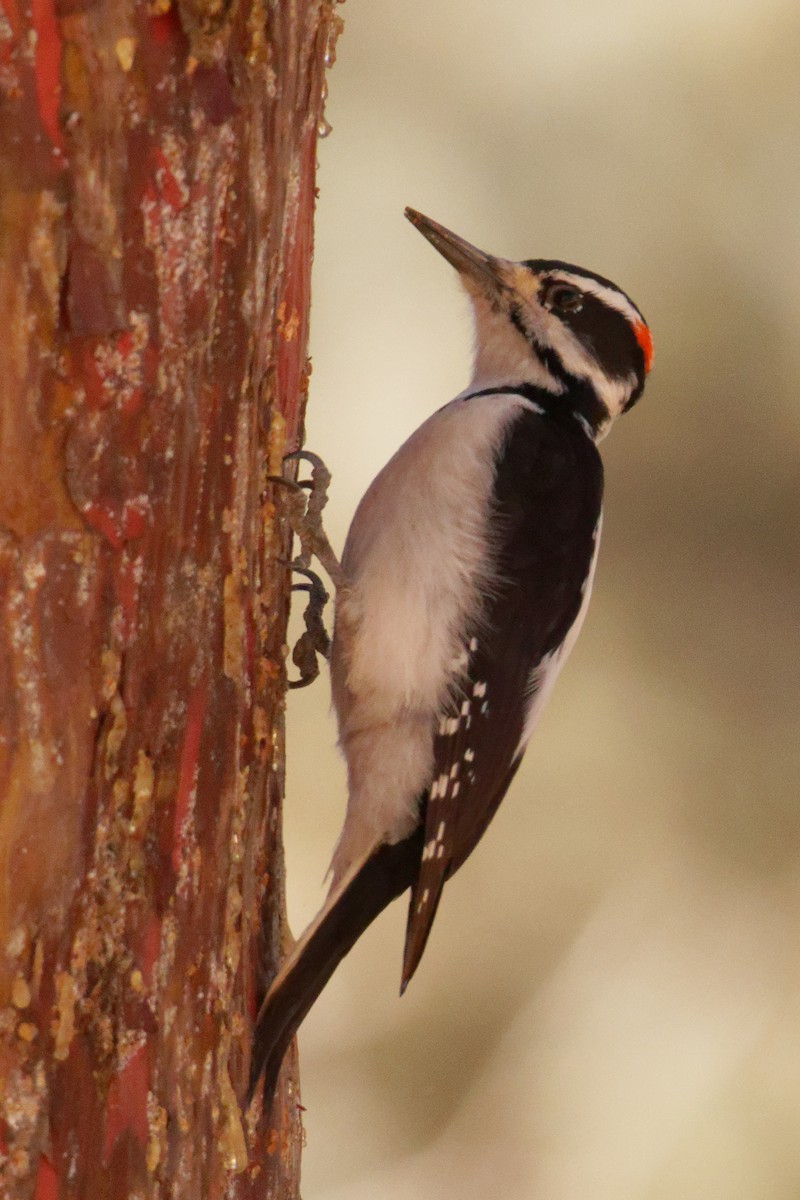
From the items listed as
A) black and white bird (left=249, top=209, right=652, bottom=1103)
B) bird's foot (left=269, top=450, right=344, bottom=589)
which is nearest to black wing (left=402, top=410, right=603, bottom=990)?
black and white bird (left=249, top=209, right=652, bottom=1103)

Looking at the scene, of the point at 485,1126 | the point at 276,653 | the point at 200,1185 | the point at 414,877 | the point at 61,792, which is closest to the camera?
the point at 61,792

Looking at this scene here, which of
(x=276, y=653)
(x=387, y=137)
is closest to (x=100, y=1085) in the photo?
(x=276, y=653)

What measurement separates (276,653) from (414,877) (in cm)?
59

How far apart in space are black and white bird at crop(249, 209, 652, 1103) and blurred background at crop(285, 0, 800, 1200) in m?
1.75

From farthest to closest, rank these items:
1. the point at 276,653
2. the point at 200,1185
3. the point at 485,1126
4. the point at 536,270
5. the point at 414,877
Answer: the point at 485,1126 → the point at 536,270 → the point at 414,877 → the point at 276,653 → the point at 200,1185

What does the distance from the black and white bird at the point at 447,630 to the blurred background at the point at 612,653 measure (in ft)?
5.74

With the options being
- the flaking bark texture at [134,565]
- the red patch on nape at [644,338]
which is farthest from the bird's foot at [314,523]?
the red patch on nape at [644,338]

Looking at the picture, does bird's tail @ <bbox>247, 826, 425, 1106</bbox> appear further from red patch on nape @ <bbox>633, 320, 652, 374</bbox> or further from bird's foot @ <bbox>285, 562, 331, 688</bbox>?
red patch on nape @ <bbox>633, 320, 652, 374</bbox>

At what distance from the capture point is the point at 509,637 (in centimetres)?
234

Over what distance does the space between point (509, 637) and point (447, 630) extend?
0.10 meters

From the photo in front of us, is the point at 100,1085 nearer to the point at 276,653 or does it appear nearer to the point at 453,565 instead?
the point at 276,653

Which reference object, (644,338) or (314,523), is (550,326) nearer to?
(644,338)

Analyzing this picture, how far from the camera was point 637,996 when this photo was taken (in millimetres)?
4453

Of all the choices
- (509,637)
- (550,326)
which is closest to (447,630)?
(509,637)
